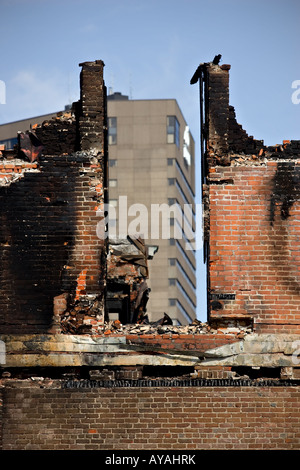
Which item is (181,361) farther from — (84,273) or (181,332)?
(84,273)

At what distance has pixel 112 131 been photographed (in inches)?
2445

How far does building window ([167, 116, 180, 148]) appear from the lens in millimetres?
62531

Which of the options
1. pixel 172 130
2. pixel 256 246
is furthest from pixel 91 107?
pixel 172 130

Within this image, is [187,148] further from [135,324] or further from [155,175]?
[135,324]

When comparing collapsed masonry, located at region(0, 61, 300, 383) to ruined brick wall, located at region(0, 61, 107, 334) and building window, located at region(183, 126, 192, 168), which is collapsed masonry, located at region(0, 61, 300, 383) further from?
building window, located at region(183, 126, 192, 168)

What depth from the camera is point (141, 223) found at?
6519 centimetres

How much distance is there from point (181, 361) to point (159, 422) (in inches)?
35.3

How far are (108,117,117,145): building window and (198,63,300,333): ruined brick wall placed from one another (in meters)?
46.7

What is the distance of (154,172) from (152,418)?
49.8 metres

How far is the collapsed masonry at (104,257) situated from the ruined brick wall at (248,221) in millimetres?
15

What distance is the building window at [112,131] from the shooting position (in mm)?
61581

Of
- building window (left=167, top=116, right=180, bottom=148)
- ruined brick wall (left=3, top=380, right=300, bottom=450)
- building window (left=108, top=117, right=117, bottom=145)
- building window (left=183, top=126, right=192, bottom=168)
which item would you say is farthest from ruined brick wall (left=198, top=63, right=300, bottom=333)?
building window (left=183, top=126, right=192, bottom=168)

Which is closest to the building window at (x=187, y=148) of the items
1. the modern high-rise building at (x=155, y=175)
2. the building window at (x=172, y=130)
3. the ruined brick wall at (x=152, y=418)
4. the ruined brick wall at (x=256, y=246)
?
the modern high-rise building at (x=155, y=175)

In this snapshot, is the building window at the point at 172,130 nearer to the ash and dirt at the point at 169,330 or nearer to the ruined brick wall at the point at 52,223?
the ruined brick wall at the point at 52,223
